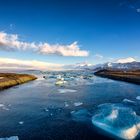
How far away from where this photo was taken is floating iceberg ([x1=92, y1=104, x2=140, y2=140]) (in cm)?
1201

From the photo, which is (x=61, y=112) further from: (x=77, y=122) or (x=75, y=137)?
(x=75, y=137)

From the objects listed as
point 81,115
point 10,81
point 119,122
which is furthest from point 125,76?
point 119,122

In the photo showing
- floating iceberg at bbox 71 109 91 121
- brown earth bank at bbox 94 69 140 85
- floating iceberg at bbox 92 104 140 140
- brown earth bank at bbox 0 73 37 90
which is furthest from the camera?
brown earth bank at bbox 94 69 140 85

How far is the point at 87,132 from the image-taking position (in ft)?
42.8

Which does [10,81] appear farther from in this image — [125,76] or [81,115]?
[125,76]

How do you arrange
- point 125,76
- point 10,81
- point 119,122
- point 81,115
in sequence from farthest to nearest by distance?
point 125,76 < point 10,81 < point 81,115 < point 119,122

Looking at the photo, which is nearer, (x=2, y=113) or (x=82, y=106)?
(x=2, y=113)

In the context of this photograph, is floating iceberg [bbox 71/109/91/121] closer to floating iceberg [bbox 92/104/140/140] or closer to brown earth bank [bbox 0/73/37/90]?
floating iceberg [bbox 92/104/140/140]

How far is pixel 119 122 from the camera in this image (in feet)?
42.5

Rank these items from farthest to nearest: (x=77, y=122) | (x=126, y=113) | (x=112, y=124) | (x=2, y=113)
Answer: (x=2, y=113), (x=77, y=122), (x=126, y=113), (x=112, y=124)

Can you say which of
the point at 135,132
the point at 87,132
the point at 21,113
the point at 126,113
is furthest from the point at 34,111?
the point at 135,132

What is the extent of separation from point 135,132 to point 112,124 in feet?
4.42

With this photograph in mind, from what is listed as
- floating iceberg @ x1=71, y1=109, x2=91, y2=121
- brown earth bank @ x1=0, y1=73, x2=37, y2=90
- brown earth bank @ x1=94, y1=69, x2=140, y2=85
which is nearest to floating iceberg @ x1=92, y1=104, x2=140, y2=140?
floating iceberg @ x1=71, y1=109, x2=91, y2=121

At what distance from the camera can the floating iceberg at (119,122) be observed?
12008 millimetres
